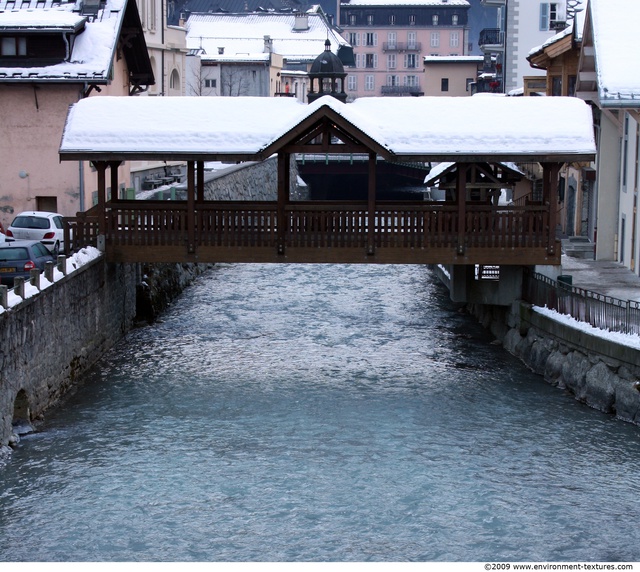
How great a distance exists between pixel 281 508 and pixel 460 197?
11752 mm

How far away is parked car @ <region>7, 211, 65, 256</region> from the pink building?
105386 mm

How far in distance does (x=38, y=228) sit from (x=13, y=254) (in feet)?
19.8

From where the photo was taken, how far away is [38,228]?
34.2m

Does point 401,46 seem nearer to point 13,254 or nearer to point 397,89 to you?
point 397,89

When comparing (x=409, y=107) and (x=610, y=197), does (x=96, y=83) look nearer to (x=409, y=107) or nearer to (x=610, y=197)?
(x=409, y=107)

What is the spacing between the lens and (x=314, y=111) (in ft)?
90.4

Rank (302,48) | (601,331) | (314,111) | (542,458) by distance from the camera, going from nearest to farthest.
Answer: (542,458) → (601,331) → (314,111) → (302,48)

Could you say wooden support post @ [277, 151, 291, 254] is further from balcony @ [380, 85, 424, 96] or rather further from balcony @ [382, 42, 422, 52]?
balcony @ [382, 42, 422, 52]

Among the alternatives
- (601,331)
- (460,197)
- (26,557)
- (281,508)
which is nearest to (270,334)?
(460,197)

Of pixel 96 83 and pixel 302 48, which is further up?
pixel 302 48

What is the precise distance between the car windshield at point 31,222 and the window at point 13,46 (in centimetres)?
766

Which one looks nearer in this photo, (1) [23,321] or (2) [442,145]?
(1) [23,321]

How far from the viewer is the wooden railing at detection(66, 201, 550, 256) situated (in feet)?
95.0

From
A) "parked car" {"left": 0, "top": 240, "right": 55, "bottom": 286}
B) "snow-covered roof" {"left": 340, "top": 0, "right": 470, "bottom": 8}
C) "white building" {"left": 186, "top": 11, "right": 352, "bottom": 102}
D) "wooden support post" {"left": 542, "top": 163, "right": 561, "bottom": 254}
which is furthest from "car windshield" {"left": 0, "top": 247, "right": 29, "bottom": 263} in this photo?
"snow-covered roof" {"left": 340, "top": 0, "right": 470, "bottom": 8}
